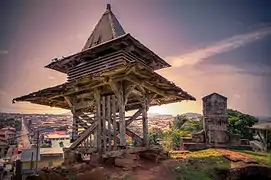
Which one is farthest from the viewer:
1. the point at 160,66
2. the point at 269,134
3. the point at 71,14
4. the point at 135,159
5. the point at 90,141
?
the point at 269,134

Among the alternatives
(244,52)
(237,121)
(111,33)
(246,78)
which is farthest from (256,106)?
(237,121)

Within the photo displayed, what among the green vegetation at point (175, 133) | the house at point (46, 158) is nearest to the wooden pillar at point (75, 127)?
the green vegetation at point (175, 133)

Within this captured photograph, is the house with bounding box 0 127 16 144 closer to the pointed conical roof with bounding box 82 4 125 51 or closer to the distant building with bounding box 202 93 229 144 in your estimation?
the pointed conical roof with bounding box 82 4 125 51

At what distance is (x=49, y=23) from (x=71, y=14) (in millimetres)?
476

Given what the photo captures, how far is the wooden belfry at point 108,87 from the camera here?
4812 mm

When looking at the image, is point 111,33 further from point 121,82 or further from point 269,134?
point 269,134

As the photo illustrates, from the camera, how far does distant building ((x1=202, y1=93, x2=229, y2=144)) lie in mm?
7840

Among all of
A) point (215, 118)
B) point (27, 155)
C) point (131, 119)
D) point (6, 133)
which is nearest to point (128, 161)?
point (131, 119)

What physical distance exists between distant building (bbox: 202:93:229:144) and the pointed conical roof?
3.46 metres

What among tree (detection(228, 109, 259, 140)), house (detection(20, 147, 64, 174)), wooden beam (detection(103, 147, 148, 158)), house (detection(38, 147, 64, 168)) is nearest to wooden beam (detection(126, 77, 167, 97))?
wooden beam (detection(103, 147, 148, 158))

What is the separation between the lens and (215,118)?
7945 millimetres

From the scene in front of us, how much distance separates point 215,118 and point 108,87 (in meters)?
4.02

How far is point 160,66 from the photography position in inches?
265

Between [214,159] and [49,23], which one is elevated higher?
[49,23]
